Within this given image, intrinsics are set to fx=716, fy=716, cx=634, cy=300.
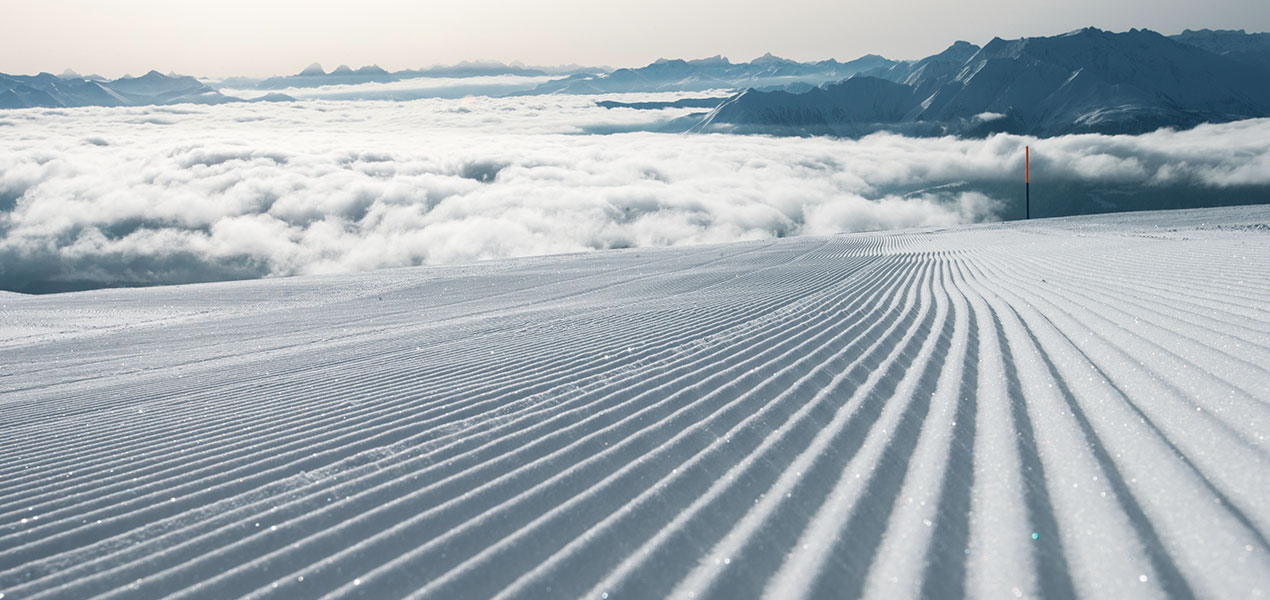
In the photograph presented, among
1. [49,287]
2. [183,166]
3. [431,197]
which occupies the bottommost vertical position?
[49,287]

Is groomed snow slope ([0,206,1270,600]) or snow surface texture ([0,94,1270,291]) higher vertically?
snow surface texture ([0,94,1270,291])

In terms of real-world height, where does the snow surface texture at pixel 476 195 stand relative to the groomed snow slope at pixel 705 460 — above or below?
above

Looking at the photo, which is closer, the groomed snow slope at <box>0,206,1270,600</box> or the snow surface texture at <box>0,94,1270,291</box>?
the groomed snow slope at <box>0,206,1270,600</box>

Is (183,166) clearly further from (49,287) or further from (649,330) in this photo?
(649,330)

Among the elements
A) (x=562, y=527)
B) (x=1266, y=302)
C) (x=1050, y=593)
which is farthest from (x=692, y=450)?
(x=1266, y=302)

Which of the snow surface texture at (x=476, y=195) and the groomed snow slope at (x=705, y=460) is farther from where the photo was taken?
the snow surface texture at (x=476, y=195)
